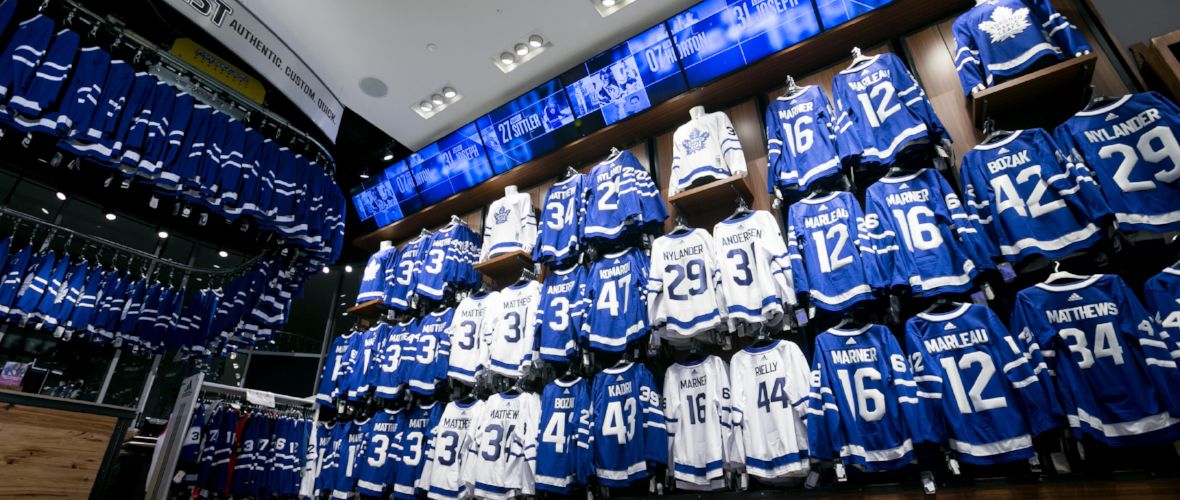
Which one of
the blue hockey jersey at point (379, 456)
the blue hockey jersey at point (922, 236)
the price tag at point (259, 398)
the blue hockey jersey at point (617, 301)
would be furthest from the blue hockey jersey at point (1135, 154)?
the price tag at point (259, 398)

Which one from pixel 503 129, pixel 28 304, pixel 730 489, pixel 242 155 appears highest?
pixel 503 129

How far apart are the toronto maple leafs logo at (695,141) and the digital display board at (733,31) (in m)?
0.58

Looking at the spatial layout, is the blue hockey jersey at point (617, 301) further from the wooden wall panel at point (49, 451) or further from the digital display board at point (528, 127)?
the wooden wall panel at point (49, 451)

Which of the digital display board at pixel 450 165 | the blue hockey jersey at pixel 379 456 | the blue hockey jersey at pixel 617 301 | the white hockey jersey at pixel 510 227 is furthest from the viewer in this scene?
the digital display board at pixel 450 165

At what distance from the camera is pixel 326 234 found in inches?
215

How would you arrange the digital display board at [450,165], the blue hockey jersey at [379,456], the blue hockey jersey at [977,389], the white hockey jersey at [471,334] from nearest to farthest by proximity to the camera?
the blue hockey jersey at [977,389]
the white hockey jersey at [471,334]
the blue hockey jersey at [379,456]
the digital display board at [450,165]

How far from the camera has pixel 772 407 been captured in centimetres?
289

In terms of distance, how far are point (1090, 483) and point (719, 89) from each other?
3.35 m

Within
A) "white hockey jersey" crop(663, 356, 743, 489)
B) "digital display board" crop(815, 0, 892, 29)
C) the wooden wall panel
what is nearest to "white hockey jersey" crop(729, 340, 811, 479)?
"white hockey jersey" crop(663, 356, 743, 489)

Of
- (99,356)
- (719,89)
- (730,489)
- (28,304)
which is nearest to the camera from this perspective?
(730,489)

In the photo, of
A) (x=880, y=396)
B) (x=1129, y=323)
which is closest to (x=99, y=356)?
(x=880, y=396)

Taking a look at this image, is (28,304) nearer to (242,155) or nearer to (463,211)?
(242,155)

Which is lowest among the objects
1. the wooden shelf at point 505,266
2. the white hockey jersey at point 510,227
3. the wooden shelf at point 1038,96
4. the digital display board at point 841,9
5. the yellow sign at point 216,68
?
the wooden shelf at point 505,266

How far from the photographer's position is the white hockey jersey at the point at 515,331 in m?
4.10
